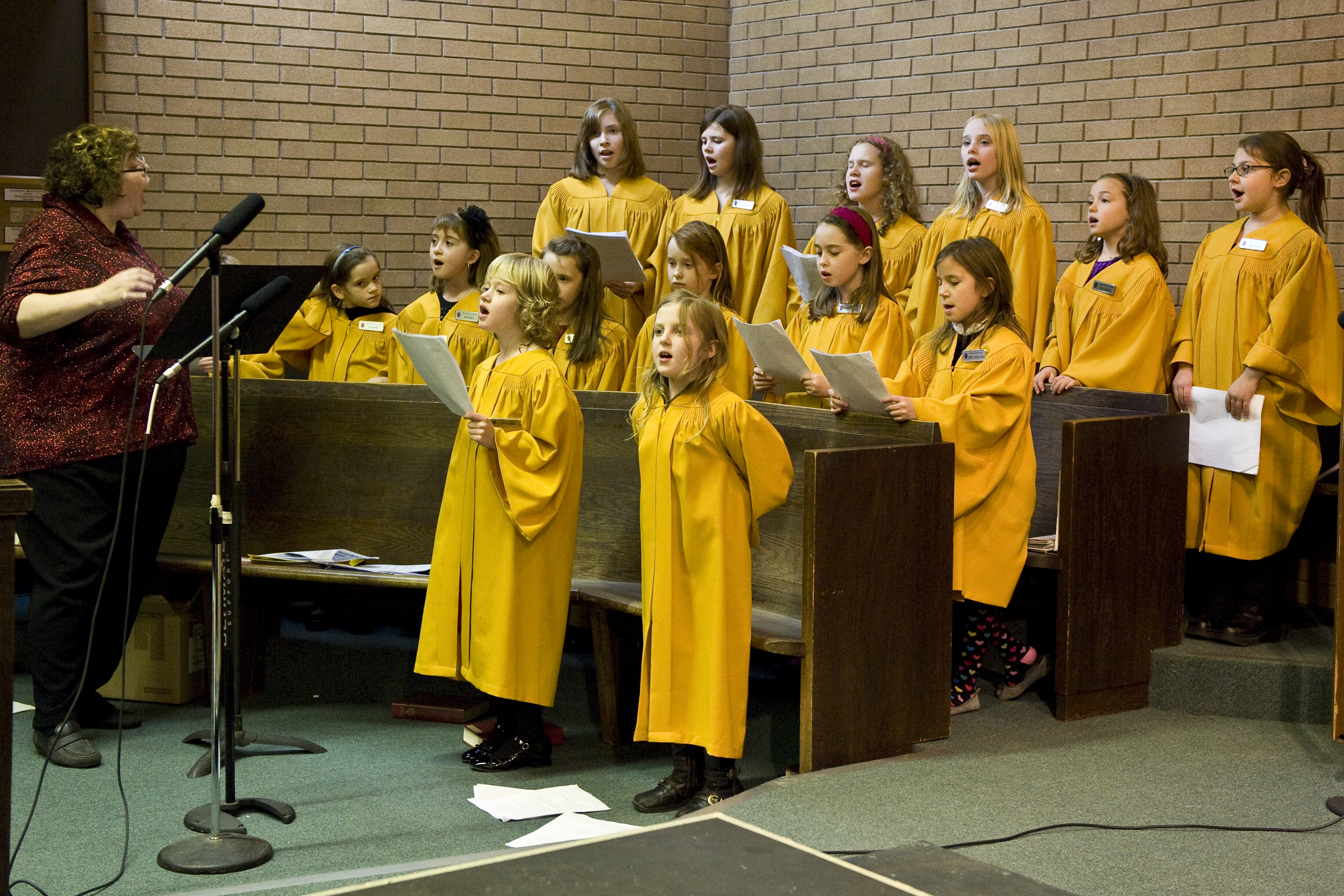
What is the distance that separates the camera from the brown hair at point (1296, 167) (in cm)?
447

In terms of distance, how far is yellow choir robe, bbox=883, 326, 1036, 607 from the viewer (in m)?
3.99

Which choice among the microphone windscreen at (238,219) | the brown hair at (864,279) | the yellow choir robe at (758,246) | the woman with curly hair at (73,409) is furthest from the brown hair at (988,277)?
the woman with curly hair at (73,409)

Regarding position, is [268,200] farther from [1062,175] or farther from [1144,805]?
[1144,805]

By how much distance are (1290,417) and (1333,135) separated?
4.46 feet

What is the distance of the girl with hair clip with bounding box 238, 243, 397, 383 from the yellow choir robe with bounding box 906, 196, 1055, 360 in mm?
2109

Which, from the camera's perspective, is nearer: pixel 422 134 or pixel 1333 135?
pixel 1333 135

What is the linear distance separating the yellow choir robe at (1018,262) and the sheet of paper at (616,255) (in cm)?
107

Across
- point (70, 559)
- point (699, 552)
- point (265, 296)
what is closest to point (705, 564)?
point (699, 552)

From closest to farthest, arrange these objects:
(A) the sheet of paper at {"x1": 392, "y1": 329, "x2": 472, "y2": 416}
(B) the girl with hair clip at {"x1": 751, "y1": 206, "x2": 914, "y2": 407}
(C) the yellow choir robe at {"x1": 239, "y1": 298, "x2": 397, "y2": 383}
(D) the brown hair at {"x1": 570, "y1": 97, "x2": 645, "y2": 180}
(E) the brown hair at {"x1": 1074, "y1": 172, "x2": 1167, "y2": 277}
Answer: (A) the sheet of paper at {"x1": 392, "y1": 329, "x2": 472, "y2": 416} → (B) the girl with hair clip at {"x1": 751, "y1": 206, "x2": 914, "y2": 407} → (E) the brown hair at {"x1": 1074, "y1": 172, "x2": 1167, "y2": 277} → (C) the yellow choir robe at {"x1": 239, "y1": 298, "x2": 397, "y2": 383} → (D) the brown hair at {"x1": 570, "y1": 97, "x2": 645, "y2": 180}

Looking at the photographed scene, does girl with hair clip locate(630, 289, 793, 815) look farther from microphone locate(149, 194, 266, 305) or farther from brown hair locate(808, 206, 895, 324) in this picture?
microphone locate(149, 194, 266, 305)

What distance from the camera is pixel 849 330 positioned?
4.41m

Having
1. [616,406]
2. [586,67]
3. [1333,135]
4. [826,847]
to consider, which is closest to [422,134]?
[586,67]

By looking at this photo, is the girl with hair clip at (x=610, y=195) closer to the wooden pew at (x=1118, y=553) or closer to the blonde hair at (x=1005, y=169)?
the blonde hair at (x=1005, y=169)

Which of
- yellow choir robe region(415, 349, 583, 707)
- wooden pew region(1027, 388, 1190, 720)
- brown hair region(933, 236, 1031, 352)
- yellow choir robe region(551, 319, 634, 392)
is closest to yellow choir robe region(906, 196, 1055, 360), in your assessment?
wooden pew region(1027, 388, 1190, 720)
